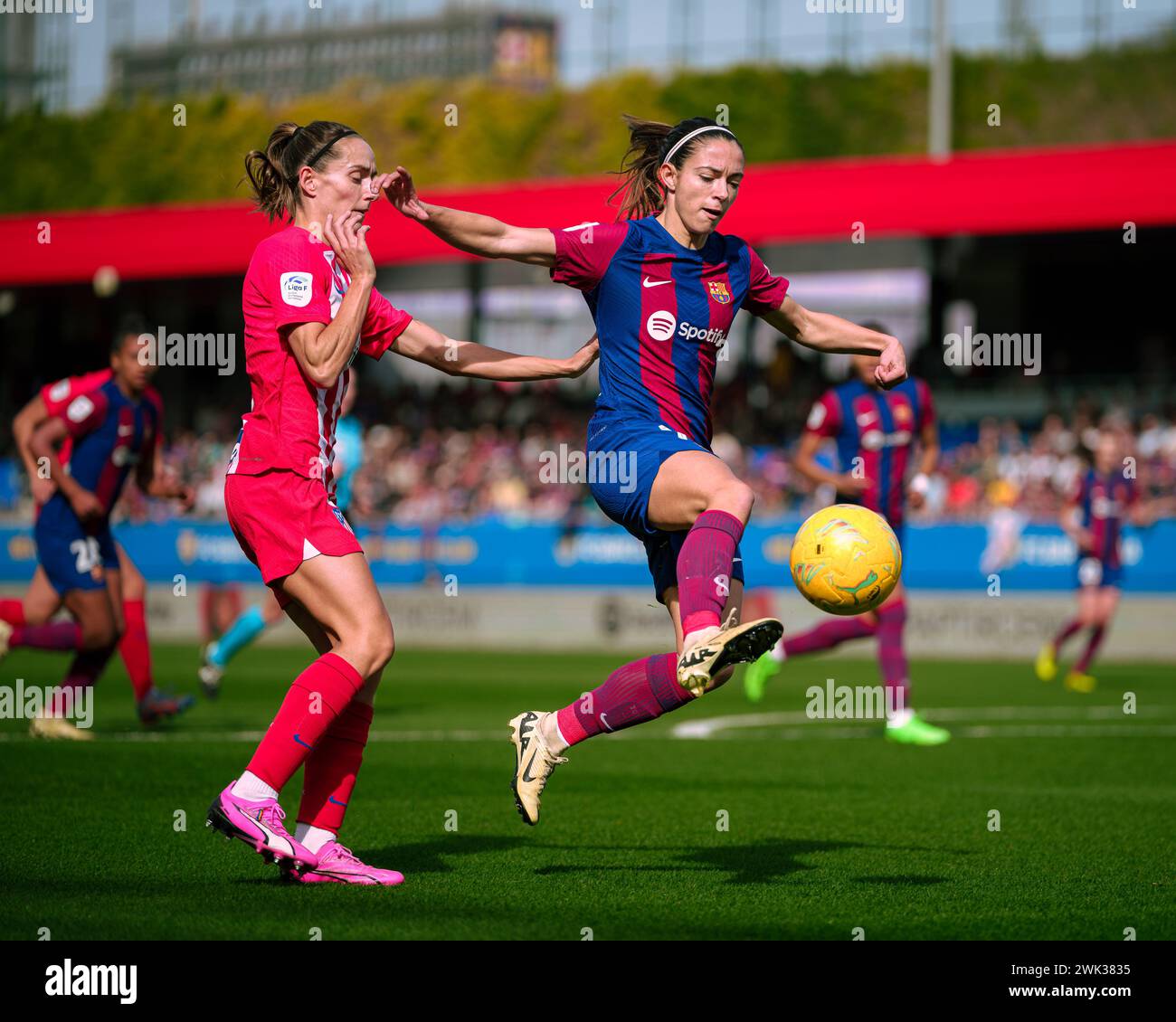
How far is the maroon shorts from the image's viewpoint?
550 cm

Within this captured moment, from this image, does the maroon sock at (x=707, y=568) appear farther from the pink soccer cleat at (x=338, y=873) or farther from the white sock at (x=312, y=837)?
the white sock at (x=312, y=837)

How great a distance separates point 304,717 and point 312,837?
52cm

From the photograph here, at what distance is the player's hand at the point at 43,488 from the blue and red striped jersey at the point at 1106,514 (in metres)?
10.2

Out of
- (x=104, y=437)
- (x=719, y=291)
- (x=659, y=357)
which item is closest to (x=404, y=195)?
(x=659, y=357)

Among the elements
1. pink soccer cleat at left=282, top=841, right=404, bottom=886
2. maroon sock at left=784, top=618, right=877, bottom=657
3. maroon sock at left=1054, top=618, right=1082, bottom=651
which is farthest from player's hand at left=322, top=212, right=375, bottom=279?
maroon sock at left=1054, top=618, right=1082, bottom=651

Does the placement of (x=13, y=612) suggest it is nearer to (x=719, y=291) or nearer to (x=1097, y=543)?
(x=719, y=291)

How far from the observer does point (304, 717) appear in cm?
551

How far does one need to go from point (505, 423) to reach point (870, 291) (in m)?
6.68

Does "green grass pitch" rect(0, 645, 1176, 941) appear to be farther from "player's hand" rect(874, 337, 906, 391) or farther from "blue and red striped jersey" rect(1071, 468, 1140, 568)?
"blue and red striped jersey" rect(1071, 468, 1140, 568)

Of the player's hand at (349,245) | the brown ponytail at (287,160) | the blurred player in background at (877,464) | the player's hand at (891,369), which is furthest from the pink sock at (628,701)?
the blurred player in background at (877,464)

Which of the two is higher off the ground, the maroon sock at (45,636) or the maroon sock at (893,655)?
the maroon sock at (45,636)

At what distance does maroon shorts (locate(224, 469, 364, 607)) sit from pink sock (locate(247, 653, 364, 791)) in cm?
33

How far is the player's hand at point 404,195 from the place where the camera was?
18.4 feet
